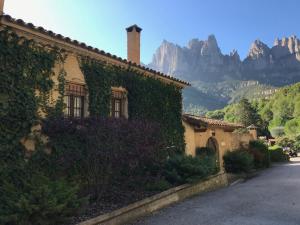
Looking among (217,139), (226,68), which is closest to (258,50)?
(226,68)

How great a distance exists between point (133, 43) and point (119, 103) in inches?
168

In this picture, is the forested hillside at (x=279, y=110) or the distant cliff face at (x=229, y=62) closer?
the forested hillside at (x=279, y=110)

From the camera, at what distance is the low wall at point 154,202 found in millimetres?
7084

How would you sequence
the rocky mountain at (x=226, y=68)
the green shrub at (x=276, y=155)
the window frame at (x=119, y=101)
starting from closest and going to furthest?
the window frame at (x=119, y=101) → the green shrub at (x=276, y=155) → the rocky mountain at (x=226, y=68)

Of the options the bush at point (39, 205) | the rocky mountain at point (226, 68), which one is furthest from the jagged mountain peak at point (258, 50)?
the bush at point (39, 205)

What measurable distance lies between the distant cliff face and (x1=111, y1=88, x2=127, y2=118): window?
11097 cm

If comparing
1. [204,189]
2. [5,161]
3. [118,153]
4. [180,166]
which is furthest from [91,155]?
[204,189]

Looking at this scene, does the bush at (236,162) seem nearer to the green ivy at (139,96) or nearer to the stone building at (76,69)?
the green ivy at (139,96)

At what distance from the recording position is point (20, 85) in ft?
26.9

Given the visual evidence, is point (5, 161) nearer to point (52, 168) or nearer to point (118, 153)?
point (52, 168)

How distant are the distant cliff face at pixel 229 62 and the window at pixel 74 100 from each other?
4445 inches

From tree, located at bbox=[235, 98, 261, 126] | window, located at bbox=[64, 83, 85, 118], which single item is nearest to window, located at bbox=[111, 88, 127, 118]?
window, located at bbox=[64, 83, 85, 118]

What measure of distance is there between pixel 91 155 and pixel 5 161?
198 cm

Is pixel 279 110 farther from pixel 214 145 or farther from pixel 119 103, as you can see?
pixel 119 103
